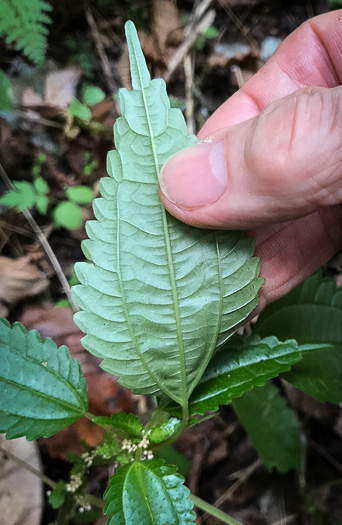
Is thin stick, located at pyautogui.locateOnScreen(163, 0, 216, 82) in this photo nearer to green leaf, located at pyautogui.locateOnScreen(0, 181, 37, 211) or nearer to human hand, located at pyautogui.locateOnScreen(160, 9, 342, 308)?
green leaf, located at pyautogui.locateOnScreen(0, 181, 37, 211)

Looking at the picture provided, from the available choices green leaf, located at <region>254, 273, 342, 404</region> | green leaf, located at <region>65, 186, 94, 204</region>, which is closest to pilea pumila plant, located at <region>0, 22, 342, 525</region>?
green leaf, located at <region>254, 273, 342, 404</region>

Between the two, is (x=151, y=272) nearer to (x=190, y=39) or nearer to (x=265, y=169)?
(x=265, y=169)

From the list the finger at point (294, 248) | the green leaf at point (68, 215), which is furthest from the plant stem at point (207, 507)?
the green leaf at point (68, 215)

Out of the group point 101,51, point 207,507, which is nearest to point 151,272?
point 207,507

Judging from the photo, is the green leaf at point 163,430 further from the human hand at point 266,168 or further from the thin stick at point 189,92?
the thin stick at point 189,92

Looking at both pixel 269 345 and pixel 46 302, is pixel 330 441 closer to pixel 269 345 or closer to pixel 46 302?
pixel 269 345
